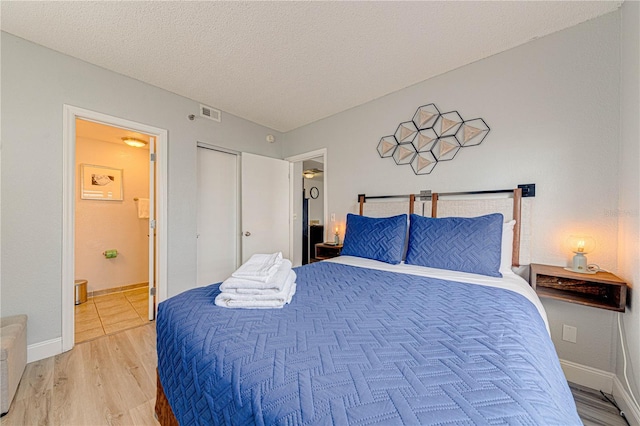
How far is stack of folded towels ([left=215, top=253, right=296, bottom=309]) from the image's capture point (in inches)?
45.4

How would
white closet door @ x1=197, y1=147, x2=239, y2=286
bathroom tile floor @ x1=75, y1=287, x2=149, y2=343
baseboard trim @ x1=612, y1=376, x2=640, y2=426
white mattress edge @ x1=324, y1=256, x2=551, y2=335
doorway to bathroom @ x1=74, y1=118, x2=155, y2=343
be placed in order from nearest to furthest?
baseboard trim @ x1=612, y1=376, x2=640, y2=426 → white mattress edge @ x1=324, y1=256, x2=551, y2=335 → bathroom tile floor @ x1=75, y1=287, x2=149, y2=343 → white closet door @ x1=197, y1=147, x2=239, y2=286 → doorway to bathroom @ x1=74, y1=118, x2=155, y2=343

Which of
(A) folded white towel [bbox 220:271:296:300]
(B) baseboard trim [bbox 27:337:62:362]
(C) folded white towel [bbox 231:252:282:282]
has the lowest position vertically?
(B) baseboard trim [bbox 27:337:62:362]

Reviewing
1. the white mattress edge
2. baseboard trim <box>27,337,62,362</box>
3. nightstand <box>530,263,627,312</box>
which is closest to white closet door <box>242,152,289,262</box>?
the white mattress edge

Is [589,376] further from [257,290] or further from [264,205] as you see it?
[264,205]

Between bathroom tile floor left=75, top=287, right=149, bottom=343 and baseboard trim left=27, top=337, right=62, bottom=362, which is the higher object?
baseboard trim left=27, top=337, right=62, bottom=362

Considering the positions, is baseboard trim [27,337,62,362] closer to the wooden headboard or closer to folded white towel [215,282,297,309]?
folded white towel [215,282,297,309]

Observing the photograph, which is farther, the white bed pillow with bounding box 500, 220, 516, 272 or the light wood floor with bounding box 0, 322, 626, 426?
the white bed pillow with bounding box 500, 220, 516, 272

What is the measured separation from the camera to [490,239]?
1781 millimetres

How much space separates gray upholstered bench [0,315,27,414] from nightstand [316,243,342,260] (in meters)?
2.53

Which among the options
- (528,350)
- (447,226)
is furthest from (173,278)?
(528,350)

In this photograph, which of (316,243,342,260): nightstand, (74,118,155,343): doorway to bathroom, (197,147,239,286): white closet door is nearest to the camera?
(316,243,342,260): nightstand

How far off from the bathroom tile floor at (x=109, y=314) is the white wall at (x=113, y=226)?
35 cm

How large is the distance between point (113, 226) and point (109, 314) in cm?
149

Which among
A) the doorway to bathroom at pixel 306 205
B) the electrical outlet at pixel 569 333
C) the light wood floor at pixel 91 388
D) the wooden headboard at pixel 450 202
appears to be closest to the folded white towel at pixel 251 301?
the light wood floor at pixel 91 388
